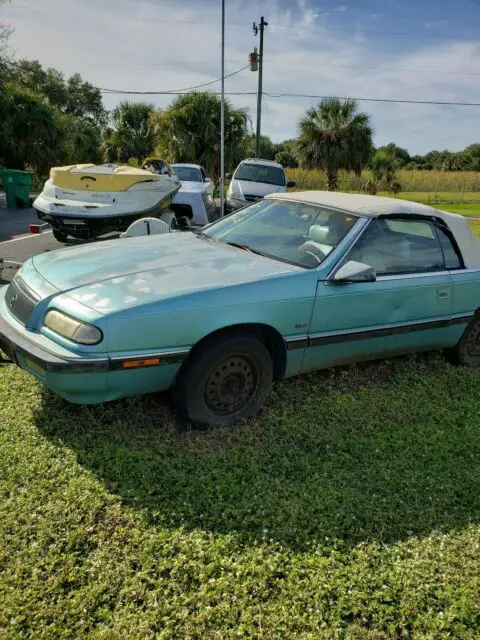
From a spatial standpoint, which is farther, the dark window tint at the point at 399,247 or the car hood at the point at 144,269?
the dark window tint at the point at 399,247

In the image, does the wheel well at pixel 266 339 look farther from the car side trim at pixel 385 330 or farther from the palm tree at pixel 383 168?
the palm tree at pixel 383 168

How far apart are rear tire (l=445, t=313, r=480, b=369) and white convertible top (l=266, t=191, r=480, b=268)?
57 cm

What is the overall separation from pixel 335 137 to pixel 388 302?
73.3ft

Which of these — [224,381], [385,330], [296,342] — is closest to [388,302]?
[385,330]

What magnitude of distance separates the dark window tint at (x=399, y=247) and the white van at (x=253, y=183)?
1066 cm

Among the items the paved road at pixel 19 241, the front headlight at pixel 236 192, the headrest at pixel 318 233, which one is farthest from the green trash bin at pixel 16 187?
the headrest at pixel 318 233

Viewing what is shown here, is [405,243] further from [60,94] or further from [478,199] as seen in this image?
[60,94]

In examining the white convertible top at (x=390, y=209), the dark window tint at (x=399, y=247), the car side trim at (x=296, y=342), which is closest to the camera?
the car side trim at (x=296, y=342)

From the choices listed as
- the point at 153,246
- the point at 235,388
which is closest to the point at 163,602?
the point at 235,388

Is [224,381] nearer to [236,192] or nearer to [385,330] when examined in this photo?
[385,330]

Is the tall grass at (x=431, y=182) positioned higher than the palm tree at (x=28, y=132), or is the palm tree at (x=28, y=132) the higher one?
the palm tree at (x=28, y=132)

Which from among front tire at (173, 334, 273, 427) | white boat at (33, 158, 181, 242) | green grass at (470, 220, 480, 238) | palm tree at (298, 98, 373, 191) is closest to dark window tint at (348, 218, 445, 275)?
front tire at (173, 334, 273, 427)

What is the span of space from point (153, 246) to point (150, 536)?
2.17m

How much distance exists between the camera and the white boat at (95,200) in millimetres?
7637
